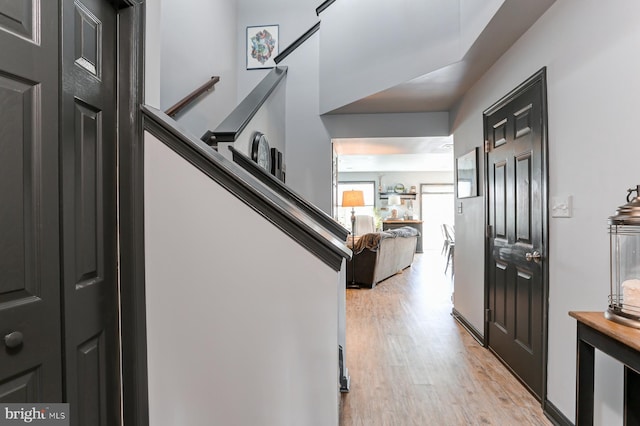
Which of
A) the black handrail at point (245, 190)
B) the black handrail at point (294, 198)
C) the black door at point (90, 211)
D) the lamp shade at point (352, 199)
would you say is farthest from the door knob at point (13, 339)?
the lamp shade at point (352, 199)

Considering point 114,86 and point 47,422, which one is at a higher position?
point 114,86

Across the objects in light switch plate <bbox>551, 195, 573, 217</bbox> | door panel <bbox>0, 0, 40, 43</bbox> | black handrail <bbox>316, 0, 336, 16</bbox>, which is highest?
black handrail <bbox>316, 0, 336, 16</bbox>

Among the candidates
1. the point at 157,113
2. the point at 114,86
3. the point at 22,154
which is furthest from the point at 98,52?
the point at 22,154

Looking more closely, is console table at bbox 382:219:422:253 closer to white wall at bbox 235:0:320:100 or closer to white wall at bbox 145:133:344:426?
white wall at bbox 235:0:320:100

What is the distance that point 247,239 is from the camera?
1.25 metres

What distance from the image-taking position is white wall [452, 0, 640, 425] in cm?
154

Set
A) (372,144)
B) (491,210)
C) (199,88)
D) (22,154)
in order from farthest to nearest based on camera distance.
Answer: (372,144) < (199,88) < (491,210) < (22,154)

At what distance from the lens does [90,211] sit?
1114 mm

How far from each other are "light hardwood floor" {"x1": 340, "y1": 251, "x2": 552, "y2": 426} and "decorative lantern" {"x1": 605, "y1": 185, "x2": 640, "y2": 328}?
1088 millimetres

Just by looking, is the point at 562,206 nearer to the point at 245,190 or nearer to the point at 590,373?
the point at 590,373

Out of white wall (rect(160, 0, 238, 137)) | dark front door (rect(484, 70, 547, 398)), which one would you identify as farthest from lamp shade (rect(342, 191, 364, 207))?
dark front door (rect(484, 70, 547, 398))

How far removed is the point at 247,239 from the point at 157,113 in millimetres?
576

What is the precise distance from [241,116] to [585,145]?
2253mm

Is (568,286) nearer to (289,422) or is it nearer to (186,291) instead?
(289,422)
